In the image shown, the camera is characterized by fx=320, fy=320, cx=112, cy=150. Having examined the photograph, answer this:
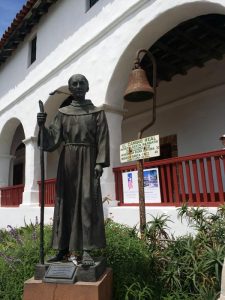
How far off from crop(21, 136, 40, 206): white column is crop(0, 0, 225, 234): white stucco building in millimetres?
30

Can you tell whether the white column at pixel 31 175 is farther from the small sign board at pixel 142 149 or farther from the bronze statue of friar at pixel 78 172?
the bronze statue of friar at pixel 78 172

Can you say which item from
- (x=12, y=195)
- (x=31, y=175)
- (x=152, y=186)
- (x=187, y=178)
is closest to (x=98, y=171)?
(x=187, y=178)

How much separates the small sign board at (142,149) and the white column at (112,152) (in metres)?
1.48

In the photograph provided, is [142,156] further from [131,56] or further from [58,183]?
[131,56]

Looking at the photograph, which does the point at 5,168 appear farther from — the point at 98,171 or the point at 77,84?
the point at 98,171

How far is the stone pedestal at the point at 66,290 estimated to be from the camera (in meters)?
2.83

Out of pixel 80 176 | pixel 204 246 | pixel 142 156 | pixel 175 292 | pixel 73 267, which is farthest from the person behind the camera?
pixel 142 156

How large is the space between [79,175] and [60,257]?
862mm

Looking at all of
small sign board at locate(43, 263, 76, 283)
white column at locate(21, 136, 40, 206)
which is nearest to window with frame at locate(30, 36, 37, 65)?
white column at locate(21, 136, 40, 206)

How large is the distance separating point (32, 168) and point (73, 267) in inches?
263

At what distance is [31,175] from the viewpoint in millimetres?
9352

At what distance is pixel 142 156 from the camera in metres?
4.85

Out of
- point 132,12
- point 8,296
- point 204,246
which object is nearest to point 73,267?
point 8,296

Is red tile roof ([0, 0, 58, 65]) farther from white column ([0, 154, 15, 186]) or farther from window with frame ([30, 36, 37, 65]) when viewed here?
white column ([0, 154, 15, 186])
